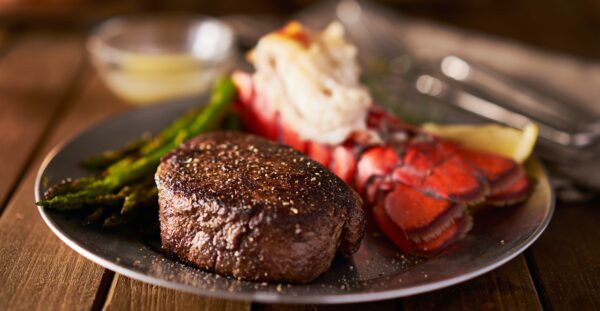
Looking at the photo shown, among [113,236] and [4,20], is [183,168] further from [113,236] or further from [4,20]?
[4,20]

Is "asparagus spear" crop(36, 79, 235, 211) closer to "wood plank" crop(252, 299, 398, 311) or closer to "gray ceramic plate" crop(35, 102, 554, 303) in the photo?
"gray ceramic plate" crop(35, 102, 554, 303)

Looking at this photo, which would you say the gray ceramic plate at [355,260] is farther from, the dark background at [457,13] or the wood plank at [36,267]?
the dark background at [457,13]

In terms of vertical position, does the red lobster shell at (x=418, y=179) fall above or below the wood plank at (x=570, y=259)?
above

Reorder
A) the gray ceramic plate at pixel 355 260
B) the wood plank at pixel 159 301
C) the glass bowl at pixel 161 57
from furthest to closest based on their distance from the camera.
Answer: the glass bowl at pixel 161 57, the wood plank at pixel 159 301, the gray ceramic plate at pixel 355 260

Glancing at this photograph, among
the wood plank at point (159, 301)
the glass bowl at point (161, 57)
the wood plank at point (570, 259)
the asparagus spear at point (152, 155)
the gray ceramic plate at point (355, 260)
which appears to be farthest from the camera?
the glass bowl at point (161, 57)

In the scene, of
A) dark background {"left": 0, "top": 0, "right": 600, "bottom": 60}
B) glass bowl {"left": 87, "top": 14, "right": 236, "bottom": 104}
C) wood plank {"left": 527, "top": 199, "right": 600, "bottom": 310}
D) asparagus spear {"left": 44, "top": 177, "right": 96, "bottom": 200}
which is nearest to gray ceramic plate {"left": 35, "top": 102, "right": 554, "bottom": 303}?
asparagus spear {"left": 44, "top": 177, "right": 96, "bottom": 200}

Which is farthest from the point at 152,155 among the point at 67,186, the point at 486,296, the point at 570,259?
the point at 570,259

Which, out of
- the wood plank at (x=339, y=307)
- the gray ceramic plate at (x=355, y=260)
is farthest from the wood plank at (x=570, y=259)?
the wood plank at (x=339, y=307)

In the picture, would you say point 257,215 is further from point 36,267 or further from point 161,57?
point 161,57
